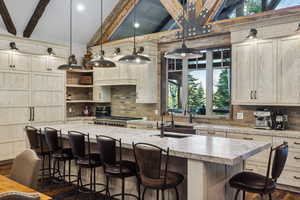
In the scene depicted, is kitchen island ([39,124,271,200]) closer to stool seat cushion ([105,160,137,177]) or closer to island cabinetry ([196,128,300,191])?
stool seat cushion ([105,160,137,177])

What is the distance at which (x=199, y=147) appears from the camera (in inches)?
106

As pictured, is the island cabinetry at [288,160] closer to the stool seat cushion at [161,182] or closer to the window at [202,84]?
the window at [202,84]

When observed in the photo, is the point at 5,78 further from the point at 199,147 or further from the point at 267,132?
the point at 267,132

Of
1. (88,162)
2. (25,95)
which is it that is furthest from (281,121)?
(25,95)

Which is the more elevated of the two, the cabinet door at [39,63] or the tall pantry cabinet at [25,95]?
the cabinet door at [39,63]

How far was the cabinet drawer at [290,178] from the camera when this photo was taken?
3.93 m

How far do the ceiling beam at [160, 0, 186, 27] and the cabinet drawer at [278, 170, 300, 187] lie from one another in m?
3.66

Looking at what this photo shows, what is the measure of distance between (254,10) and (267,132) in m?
2.39

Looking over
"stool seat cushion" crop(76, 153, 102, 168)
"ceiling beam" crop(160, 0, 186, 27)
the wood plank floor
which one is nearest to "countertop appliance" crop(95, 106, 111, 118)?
"ceiling beam" crop(160, 0, 186, 27)

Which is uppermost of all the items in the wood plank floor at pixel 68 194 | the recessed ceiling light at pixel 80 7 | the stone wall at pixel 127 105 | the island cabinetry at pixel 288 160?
the recessed ceiling light at pixel 80 7

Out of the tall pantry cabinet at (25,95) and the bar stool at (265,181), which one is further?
the tall pantry cabinet at (25,95)

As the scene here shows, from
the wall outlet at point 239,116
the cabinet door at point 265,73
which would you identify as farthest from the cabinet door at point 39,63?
the cabinet door at point 265,73

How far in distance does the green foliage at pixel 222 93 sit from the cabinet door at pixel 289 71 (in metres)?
1.19

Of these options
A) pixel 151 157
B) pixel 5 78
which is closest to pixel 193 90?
pixel 151 157
